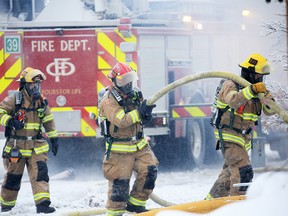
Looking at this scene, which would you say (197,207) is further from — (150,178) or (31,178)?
(31,178)

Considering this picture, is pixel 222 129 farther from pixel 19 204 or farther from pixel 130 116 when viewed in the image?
pixel 19 204

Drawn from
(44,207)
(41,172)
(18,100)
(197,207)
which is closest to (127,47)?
(18,100)

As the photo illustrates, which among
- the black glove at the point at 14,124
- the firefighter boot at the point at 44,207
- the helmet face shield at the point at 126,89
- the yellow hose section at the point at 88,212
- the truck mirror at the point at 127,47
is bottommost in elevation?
the firefighter boot at the point at 44,207

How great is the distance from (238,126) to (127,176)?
3.53 ft

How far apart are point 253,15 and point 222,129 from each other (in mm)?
7242

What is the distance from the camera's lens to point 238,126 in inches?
267

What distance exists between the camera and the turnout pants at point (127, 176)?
6.56 m

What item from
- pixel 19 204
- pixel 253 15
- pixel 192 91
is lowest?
pixel 19 204

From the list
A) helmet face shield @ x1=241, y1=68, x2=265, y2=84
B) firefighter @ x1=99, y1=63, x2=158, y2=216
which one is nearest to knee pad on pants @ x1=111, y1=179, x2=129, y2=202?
firefighter @ x1=99, y1=63, x2=158, y2=216

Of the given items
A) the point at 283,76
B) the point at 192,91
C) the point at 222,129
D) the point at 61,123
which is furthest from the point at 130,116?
the point at 283,76

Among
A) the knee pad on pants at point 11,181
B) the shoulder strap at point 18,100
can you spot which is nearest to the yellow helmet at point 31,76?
the shoulder strap at point 18,100

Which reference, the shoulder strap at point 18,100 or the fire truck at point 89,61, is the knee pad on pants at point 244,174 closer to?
the shoulder strap at point 18,100

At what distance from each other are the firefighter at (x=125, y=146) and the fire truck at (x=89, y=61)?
3.45m

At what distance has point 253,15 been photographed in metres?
13.7
